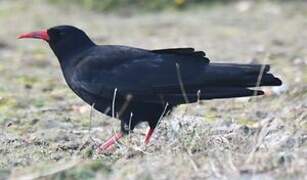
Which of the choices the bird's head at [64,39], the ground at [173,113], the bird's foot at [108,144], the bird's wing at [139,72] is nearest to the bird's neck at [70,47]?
the bird's head at [64,39]

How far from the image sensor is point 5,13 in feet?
45.8

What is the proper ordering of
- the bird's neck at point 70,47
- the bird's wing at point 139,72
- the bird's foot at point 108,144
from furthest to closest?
the bird's neck at point 70,47 → the bird's wing at point 139,72 → the bird's foot at point 108,144

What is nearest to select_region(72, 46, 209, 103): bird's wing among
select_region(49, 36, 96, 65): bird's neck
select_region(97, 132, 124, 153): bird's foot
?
select_region(49, 36, 96, 65): bird's neck

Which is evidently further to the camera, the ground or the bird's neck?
the bird's neck

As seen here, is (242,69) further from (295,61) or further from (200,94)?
(295,61)

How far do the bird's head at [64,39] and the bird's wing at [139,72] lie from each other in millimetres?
210

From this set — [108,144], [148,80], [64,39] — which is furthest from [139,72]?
[64,39]

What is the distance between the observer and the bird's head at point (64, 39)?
661 cm

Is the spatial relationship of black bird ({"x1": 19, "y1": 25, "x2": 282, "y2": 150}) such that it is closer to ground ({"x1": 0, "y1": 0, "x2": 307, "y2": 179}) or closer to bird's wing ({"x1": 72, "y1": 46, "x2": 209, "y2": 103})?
bird's wing ({"x1": 72, "y1": 46, "x2": 209, "y2": 103})

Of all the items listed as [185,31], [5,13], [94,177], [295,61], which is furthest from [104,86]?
[5,13]

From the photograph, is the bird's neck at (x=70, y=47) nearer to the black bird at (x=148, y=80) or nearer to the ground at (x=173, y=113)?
the black bird at (x=148, y=80)

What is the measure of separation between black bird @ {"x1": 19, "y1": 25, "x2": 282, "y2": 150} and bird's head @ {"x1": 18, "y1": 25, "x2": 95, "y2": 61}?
116 mm

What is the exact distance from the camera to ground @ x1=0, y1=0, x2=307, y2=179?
16.0ft

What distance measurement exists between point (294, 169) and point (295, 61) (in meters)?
5.69
